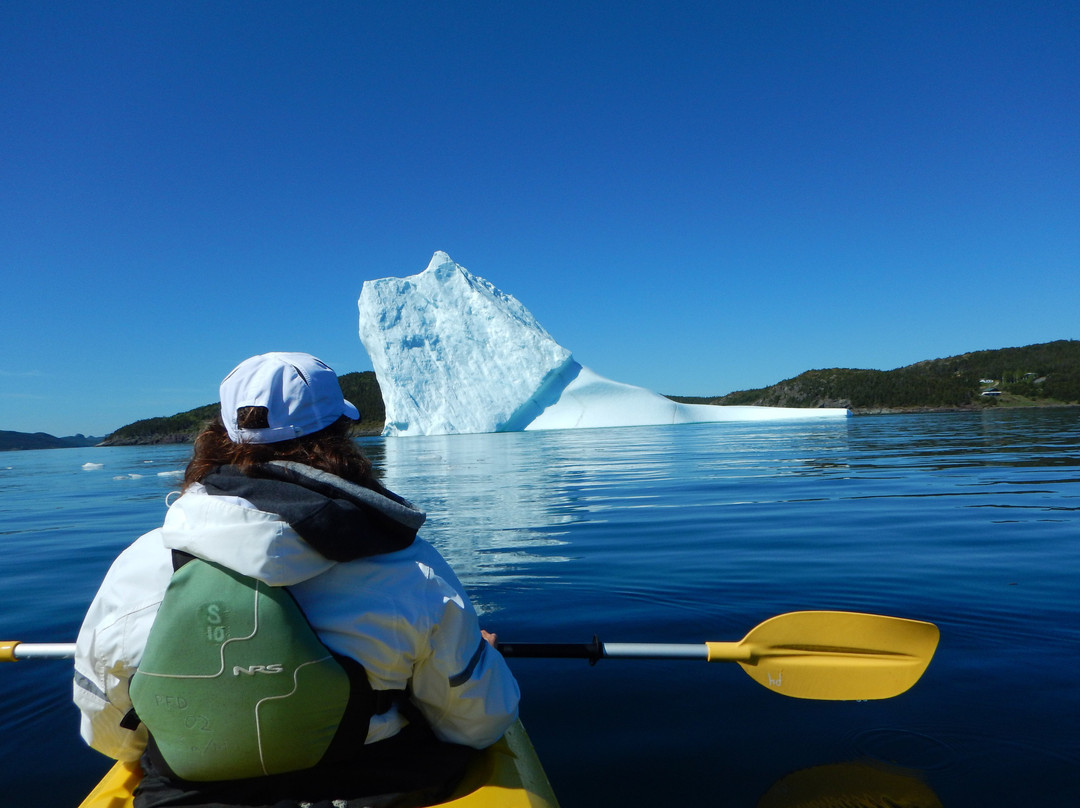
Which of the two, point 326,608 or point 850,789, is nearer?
point 326,608

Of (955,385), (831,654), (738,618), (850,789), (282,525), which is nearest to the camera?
(282,525)

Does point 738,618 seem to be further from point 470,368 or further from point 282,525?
point 470,368

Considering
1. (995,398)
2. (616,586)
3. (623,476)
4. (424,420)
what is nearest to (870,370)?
(995,398)

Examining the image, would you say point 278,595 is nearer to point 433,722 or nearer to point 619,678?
point 433,722

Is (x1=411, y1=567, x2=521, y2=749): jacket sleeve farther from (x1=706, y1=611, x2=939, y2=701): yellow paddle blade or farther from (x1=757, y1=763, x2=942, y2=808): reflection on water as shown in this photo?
(x1=706, y1=611, x2=939, y2=701): yellow paddle blade

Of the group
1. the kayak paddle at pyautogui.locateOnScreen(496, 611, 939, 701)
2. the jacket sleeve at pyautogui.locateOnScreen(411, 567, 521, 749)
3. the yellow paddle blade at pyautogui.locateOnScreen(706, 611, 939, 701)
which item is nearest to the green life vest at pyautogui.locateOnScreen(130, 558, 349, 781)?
the jacket sleeve at pyautogui.locateOnScreen(411, 567, 521, 749)

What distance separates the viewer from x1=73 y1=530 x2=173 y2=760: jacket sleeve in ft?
3.73

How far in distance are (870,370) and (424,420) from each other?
6862cm

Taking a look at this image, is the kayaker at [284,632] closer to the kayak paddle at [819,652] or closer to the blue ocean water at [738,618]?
the blue ocean water at [738,618]

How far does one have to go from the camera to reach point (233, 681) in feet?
3.56

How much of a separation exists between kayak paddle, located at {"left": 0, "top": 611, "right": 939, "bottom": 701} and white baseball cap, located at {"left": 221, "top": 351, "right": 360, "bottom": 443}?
1075 millimetres

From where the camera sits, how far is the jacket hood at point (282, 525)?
1.02m

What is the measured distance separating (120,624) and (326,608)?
0.37 m

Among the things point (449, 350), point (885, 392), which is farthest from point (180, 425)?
point (885, 392)
